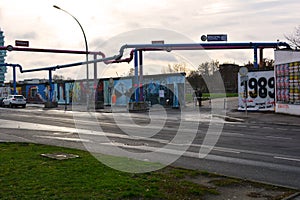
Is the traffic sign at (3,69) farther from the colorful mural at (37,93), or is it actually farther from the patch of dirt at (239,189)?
the patch of dirt at (239,189)

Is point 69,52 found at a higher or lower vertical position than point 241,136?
higher

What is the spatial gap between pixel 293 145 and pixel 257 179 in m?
5.73

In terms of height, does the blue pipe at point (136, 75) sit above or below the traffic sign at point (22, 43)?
below

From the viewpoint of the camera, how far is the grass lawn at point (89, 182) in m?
6.64

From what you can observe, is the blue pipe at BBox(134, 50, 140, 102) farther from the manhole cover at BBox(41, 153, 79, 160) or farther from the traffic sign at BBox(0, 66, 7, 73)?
the traffic sign at BBox(0, 66, 7, 73)

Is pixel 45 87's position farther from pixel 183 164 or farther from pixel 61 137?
pixel 183 164

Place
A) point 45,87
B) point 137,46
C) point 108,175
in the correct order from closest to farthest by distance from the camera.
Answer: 1. point 108,175
2. point 137,46
3. point 45,87

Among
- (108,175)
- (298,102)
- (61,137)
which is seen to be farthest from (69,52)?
(108,175)

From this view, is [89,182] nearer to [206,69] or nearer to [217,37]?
[206,69]

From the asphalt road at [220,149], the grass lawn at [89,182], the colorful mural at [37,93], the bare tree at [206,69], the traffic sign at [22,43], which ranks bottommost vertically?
the asphalt road at [220,149]

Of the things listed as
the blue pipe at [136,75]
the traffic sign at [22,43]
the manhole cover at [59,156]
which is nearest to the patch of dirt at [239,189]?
the manhole cover at [59,156]

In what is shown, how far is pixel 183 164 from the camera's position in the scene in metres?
10.2

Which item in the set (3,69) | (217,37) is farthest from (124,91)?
(3,69)

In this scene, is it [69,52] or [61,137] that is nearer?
[61,137]
